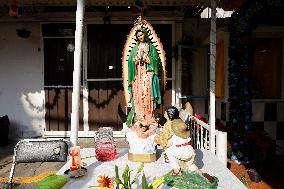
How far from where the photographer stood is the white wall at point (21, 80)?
7164 millimetres

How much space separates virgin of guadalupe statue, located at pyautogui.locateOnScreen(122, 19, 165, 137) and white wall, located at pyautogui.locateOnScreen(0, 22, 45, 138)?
4.05 metres

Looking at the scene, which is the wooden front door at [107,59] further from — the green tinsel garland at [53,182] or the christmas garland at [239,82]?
the green tinsel garland at [53,182]

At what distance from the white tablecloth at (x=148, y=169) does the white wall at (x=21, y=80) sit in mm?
3625

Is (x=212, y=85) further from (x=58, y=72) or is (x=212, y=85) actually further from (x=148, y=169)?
(x=58, y=72)

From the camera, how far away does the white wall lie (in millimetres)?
7164

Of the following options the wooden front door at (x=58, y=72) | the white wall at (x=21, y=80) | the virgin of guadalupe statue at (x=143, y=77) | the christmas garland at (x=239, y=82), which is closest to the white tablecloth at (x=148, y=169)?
the virgin of guadalupe statue at (x=143, y=77)

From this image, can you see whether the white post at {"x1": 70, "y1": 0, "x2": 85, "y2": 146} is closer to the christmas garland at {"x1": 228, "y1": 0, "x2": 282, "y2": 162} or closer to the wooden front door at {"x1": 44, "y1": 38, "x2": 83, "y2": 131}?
the christmas garland at {"x1": 228, "y1": 0, "x2": 282, "y2": 162}

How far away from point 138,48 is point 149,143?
3.97 feet

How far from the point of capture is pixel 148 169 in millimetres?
3377

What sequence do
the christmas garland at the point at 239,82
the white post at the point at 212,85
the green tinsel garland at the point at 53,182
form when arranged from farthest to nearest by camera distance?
the christmas garland at the point at 239,82 < the white post at the point at 212,85 < the green tinsel garland at the point at 53,182

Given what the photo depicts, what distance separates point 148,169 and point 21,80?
→ 5.03 m

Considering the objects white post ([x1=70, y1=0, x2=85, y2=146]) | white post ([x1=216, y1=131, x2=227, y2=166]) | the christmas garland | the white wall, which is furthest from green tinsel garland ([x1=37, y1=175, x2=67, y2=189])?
the white wall

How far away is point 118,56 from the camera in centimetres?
712

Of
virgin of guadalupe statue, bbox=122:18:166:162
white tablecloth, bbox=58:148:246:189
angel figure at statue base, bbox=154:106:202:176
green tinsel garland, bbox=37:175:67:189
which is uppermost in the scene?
virgin of guadalupe statue, bbox=122:18:166:162
